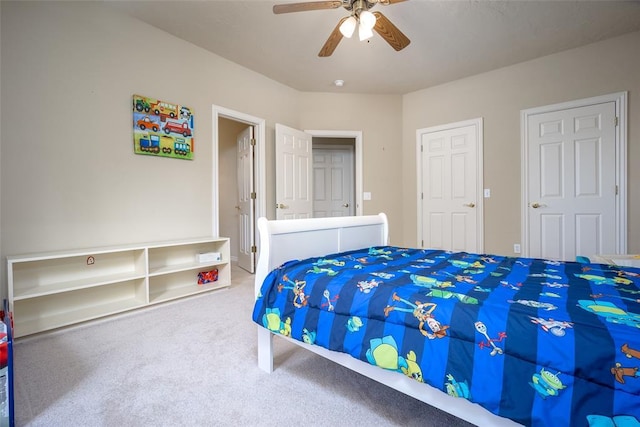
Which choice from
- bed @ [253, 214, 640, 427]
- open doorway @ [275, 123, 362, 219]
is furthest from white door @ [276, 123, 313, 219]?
bed @ [253, 214, 640, 427]

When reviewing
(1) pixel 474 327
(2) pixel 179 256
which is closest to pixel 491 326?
(1) pixel 474 327

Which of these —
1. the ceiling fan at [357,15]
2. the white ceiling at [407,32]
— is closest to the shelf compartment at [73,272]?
the white ceiling at [407,32]

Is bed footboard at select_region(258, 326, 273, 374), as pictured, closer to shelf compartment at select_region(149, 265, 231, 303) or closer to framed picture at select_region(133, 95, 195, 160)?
shelf compartment at select_region(149, 265, 231, 303)

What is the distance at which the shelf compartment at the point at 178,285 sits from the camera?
2865 mm

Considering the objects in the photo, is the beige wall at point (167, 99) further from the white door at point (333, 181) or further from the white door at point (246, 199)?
the white door at point (333, 181)

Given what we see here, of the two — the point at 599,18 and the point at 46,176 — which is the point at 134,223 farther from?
the point at 599,18

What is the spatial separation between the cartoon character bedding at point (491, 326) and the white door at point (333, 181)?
157 inches

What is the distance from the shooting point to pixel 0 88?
81.9 inches

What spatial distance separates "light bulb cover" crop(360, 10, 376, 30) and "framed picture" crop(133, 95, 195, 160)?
202 cm

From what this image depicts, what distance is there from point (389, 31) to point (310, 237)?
1692 mm

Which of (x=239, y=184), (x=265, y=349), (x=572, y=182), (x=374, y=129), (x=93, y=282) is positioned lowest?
(x=265, y=349)

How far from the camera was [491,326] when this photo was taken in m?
0.87

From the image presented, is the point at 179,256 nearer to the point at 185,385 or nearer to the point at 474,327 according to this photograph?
the point at 185,385

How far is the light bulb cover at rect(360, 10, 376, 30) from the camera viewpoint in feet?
6.55
